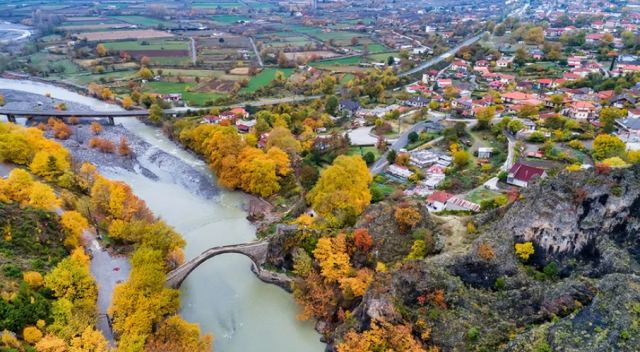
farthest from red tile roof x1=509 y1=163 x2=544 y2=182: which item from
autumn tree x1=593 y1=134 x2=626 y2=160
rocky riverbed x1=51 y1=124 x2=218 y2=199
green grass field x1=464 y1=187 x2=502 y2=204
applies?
rocky riverbed x1=51 y1=124 x2=218 y2=199

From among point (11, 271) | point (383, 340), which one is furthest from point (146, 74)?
point (383, 340)

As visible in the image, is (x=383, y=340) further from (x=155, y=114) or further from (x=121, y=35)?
(x=121, y=35)

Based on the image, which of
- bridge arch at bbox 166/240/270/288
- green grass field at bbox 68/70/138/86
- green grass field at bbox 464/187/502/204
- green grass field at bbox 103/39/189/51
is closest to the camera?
bridge arch at bbox 166/240/270/288

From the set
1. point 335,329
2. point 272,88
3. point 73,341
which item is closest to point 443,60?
point 272,88

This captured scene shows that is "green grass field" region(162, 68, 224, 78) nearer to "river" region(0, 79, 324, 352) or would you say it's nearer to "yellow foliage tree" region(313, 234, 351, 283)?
"river" region(0, 79, 324, 352)

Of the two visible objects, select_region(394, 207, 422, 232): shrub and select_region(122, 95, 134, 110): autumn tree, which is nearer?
select_region(394, 207, 422, 232): shrub
